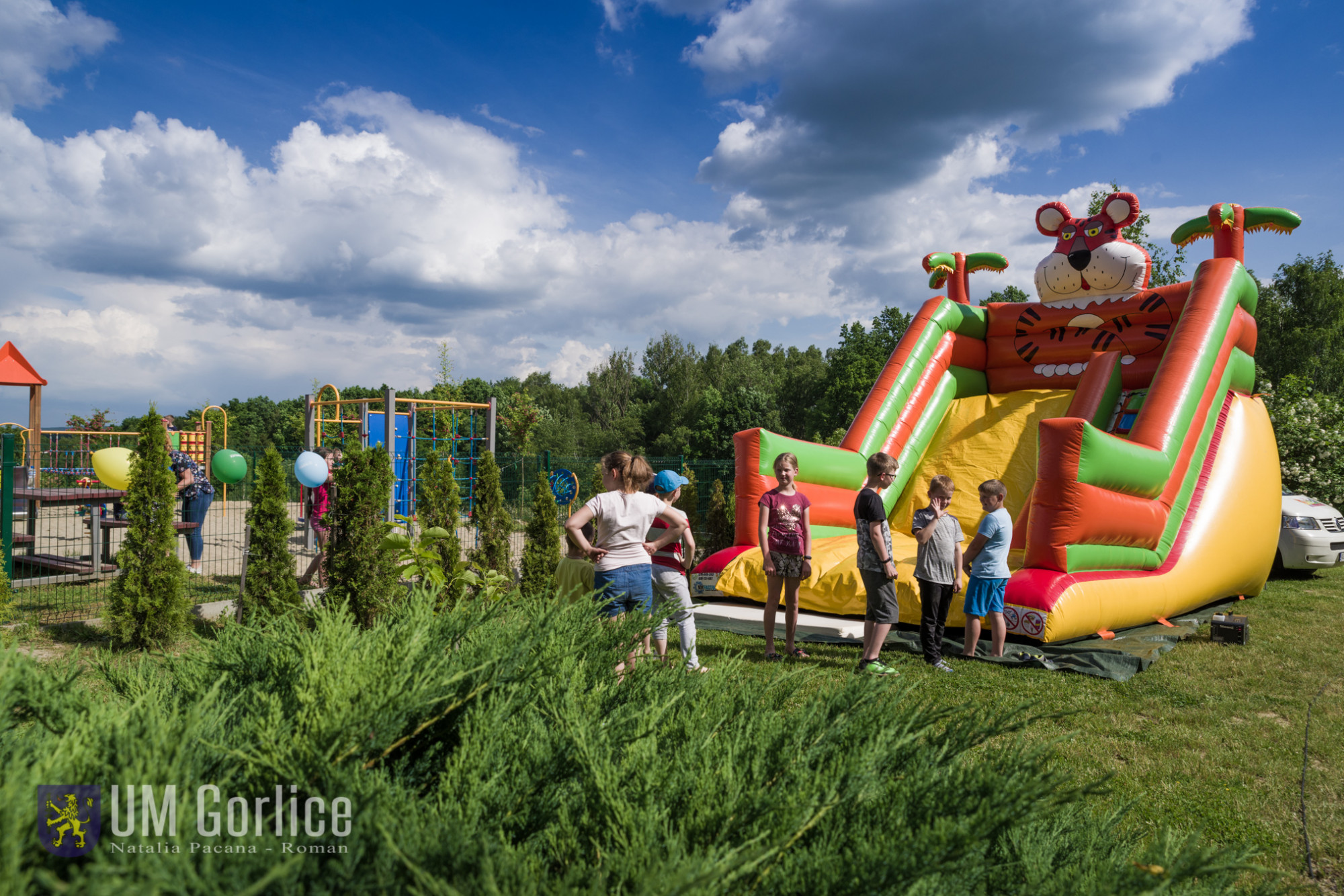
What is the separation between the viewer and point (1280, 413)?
1312cm

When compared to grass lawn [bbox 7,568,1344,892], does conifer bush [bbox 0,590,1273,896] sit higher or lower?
higher

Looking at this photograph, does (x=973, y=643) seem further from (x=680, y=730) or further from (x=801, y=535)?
(x=680, y=730)

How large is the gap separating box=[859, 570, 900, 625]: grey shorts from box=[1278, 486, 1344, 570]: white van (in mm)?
7574

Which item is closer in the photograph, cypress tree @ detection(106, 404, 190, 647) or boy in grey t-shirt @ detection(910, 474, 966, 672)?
boy in grey t-shirt @ detection(910, 474, 966, 672)

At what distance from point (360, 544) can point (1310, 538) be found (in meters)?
11.2

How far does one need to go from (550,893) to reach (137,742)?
2.35ft

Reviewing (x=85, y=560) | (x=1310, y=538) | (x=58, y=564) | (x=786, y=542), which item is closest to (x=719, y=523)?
(x=786, y=542)

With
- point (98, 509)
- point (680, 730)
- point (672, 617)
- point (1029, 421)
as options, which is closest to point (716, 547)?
point (1029, 421)

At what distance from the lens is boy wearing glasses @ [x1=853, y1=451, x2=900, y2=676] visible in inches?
193

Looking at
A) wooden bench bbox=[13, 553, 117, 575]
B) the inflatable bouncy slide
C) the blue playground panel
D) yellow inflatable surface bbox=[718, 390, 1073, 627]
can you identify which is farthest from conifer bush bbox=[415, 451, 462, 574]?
the blue playground panel

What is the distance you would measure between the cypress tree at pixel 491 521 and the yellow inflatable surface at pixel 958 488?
2.84m

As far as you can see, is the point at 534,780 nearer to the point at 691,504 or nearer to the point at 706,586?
the point at 706,586

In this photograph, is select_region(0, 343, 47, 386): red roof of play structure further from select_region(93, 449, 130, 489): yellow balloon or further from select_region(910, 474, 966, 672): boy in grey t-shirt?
select_region(910, 474, 966, 672): boy in grey t-shirt

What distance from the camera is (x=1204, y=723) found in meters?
4.27
